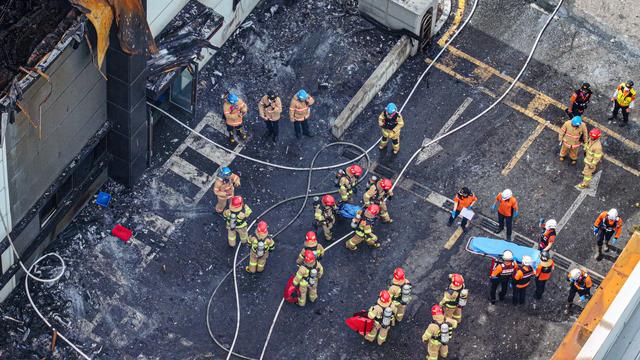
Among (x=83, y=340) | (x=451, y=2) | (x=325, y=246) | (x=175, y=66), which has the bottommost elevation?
(x=83, y=340)

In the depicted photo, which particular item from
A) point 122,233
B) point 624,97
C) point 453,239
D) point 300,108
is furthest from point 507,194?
point 122,233

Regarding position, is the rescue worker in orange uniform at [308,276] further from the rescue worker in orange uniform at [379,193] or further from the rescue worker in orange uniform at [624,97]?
the rescue worker in orange uniform at [624,97]

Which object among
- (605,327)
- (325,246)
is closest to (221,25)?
(325,246)

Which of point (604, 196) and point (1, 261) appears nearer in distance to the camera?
point (1, 261)

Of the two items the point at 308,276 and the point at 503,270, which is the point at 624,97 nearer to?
the point at 503,270

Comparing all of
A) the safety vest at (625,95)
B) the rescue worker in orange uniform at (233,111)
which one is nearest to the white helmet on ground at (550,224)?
the safety vest at (625,95)

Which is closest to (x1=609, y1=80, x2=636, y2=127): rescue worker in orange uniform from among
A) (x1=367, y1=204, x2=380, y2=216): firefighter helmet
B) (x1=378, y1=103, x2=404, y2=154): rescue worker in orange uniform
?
(x1=378, y1=103, x2=404, y2=154): rescue worker in orange uniform

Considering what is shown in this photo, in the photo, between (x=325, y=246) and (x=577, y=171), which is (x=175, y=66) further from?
(x=577, y=171)

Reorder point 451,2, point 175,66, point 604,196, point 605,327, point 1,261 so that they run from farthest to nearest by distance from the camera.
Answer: point 451,2, point 604,196, point 175,66, point 1,261, point 605,327

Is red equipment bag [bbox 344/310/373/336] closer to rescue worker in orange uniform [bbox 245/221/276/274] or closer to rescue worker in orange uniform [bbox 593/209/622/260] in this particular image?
rescue worker in orange uniform [bbox 245/221/276/274]
